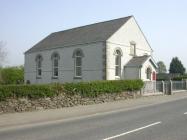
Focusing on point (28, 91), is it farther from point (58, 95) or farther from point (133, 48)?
point (133, 48)

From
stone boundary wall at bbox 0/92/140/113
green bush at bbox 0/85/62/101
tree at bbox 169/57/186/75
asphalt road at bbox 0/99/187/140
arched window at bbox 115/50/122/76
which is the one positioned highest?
tree at bbox 169/57/186/75

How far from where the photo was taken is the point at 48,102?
62.0ft

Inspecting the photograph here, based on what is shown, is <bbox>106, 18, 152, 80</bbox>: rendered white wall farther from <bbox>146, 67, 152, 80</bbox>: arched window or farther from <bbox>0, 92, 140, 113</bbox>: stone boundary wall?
<bbox>0, 92, 140, 113</bbox>: stone boundary wall

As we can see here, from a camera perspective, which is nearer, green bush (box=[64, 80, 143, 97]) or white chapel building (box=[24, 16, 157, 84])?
green bush (box=[64, 80, 143, 97])

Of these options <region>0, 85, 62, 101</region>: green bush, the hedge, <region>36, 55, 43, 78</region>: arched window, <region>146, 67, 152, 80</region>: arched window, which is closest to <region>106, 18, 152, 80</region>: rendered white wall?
<region>146, 67, 152, 80</region>: arched window

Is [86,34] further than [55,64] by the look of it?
No

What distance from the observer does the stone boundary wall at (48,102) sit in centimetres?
1681

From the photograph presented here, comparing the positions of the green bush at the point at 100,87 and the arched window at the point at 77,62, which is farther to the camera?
the arched window at the point at 77,62

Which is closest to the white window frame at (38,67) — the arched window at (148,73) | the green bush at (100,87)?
the arched window at (148,73)

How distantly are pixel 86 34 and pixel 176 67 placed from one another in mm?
45014

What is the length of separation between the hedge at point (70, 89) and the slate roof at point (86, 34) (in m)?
9.81

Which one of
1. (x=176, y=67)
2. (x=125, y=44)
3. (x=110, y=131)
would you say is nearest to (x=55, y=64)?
(x=125, y=44)

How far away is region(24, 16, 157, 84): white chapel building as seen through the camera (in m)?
35.0

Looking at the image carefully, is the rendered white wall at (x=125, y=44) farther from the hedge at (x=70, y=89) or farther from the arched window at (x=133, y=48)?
the hedge at (x=70, y=89)
